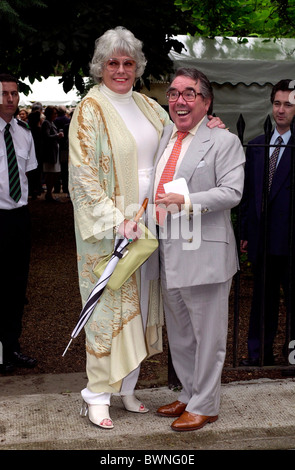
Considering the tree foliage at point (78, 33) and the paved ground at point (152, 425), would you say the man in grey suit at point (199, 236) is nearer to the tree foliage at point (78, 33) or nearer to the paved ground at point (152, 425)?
the paved ground at point (152, 425)

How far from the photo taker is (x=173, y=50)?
9.34 meters

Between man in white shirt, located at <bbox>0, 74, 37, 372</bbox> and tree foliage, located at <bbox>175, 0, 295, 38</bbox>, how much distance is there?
18.4 feet

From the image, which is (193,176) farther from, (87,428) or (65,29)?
(65,29)

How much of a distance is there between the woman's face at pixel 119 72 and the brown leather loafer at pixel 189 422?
179cm

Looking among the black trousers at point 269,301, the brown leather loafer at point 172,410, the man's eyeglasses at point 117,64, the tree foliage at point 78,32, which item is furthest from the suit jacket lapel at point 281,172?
the tree foliage at point 78,32

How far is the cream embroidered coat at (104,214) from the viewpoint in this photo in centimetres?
383

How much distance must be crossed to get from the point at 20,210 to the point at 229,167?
207cm

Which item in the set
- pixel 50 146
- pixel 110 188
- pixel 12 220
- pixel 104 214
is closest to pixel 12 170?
pixel 12 220

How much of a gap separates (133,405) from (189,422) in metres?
0.42

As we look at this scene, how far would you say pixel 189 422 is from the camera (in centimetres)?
392

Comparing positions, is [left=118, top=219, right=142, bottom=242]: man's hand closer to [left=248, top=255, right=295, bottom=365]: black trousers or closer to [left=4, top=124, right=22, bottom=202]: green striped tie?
[left=248, top=255, right=295, bottom=365]: black trousers

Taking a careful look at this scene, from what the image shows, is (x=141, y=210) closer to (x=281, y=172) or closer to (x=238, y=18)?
(x=281, y=172)

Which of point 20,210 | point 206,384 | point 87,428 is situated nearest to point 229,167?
point 206,384

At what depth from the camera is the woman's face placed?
3.90 meters
